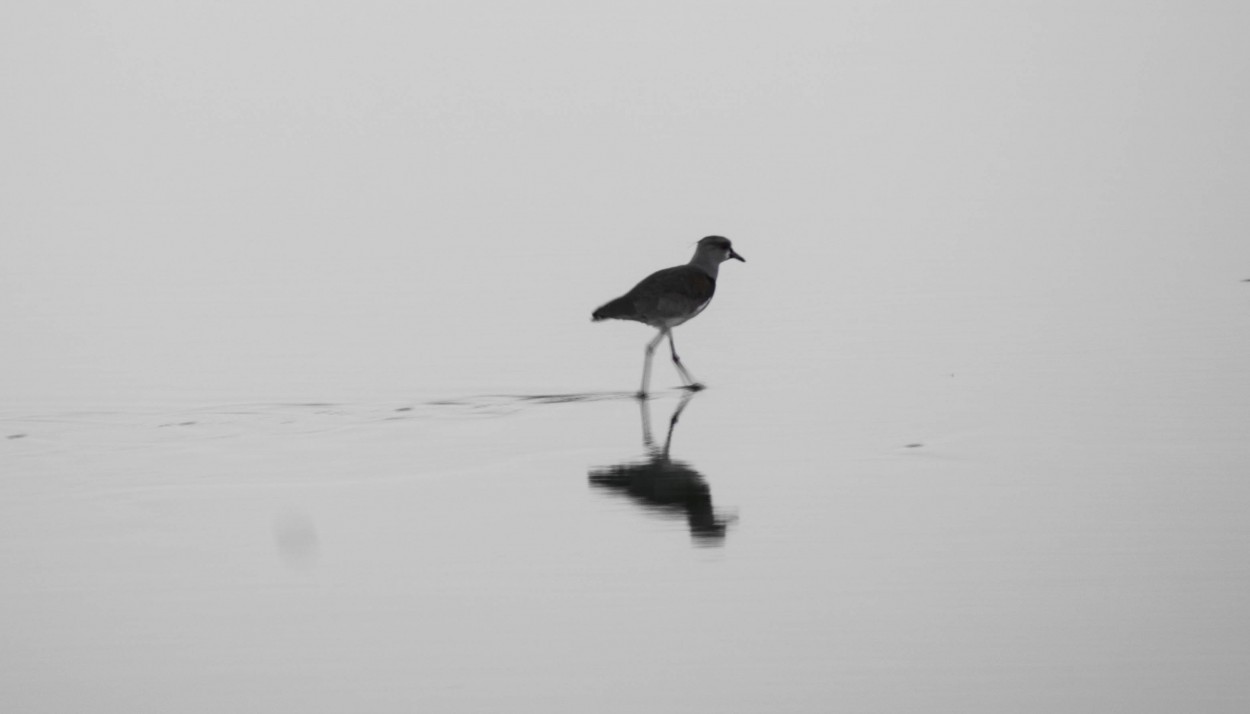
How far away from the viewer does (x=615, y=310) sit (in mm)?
15633

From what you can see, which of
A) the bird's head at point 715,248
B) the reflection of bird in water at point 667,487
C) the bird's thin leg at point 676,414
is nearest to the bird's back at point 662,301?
the bird's thin leg at point 676,414

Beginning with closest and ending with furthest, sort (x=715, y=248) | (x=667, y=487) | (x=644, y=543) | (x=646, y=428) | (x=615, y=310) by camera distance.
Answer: (x=644, y=543) < (x=667, y=487) < (x=646, y=428) < (x=615, y=310) < (x=715, y=248)

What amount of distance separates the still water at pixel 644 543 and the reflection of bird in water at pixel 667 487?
0.03 meters

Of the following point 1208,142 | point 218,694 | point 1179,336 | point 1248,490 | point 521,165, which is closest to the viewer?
point 218,694

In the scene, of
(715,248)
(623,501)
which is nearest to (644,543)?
(623,501)

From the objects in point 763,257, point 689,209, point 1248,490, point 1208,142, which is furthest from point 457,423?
point 1208,142

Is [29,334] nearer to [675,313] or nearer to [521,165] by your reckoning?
[675,313]

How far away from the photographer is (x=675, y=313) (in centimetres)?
1593

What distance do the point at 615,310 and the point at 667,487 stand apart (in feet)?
16.2

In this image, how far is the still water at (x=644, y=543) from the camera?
7215 millimetres

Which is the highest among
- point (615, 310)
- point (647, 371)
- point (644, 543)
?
point (615, 310)

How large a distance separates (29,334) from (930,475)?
12.7 m

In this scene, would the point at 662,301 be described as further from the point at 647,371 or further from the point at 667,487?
the point at 667,487

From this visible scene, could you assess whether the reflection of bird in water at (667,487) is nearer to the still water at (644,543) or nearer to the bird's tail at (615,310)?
the still water at (644,543)
